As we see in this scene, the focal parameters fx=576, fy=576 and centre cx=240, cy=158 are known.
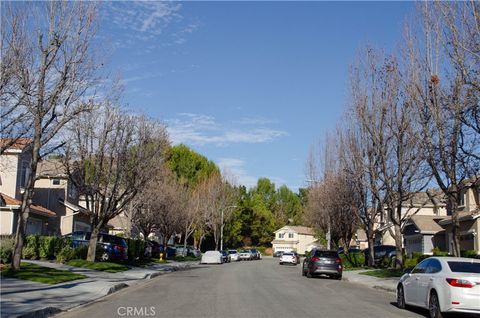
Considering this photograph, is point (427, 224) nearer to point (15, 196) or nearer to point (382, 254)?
point (382, 254)

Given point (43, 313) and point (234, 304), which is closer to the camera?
point (43, 313)

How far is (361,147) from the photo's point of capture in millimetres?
34594

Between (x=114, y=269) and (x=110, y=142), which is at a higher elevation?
(x=110, y=142)

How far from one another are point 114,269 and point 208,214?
43462 millimetres

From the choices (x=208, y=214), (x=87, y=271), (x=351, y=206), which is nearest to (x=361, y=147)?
(x=351, y=206)

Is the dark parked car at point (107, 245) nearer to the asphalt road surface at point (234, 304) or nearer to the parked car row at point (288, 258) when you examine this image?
the asphalt road surface at point (234, 304)

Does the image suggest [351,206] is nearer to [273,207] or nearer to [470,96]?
[470,96]

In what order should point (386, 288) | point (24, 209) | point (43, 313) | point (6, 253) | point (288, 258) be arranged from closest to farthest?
point (43, 313)
point (24, 209)
point (386, 288)
point (6, 253)
point (288, 258)

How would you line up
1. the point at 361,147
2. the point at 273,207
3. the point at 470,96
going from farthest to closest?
1. the point at 273,207
2. the point at 361,147
3. the point at 470,96

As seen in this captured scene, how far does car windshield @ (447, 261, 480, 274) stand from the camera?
538 inches

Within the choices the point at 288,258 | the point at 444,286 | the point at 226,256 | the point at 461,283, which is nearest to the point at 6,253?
the point at 444,286

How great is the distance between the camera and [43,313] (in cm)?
1286

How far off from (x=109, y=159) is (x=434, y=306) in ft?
68.2

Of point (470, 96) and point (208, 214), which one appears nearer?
point (470, 96)
